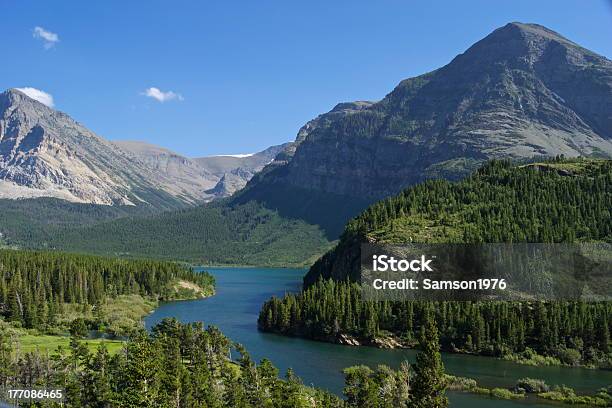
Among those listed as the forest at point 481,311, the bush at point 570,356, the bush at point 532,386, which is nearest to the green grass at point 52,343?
the forest at point 481,311

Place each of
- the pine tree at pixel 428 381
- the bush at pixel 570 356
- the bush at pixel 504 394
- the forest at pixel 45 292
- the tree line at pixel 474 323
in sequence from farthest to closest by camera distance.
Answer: the forest at pixel 45 292 < the tree line at pixel 474 323 < the bush at pixel 570 356 < the bush at pixel 504 394 < the pine tree at pixel 428 381

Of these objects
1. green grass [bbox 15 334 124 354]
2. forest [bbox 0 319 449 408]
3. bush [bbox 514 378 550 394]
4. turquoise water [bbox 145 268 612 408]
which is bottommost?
turquoise water [bbox 145 268 612 408]

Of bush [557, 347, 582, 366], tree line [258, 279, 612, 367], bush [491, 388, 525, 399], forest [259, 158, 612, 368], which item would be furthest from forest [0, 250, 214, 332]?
bush [557, 347, 582, 366]

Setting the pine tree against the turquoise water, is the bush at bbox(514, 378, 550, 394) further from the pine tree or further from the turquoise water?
the pine tree

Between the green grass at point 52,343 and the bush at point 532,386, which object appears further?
the green grass at point 52,343

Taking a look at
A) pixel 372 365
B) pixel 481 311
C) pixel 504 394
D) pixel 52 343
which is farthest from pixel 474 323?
pixel 52 343

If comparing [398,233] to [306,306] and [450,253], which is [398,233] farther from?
[306,306]

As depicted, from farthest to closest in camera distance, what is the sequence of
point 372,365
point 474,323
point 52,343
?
point 474,323, point 52,343, point 372,365

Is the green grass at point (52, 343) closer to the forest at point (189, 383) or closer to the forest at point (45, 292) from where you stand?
the forest at point (45, 292)

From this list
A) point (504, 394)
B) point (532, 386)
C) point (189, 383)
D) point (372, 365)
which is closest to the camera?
point (189, 383)

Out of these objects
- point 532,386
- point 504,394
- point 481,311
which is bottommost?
point 504,394

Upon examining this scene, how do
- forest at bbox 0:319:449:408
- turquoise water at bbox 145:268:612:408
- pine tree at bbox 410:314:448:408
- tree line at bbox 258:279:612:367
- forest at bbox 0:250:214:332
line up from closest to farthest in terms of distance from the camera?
pine tree at bbox 410:314:448:408
forest at bbox 0:319:449:408
turquoise water at bbox 145:268:612:408
tree line at bbox 258:279:612:367
forest at bbox 0:250:214:332

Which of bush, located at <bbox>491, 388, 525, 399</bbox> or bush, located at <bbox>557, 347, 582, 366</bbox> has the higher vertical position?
bush, located at <bbox>557, 347, 582, 366</bbox>

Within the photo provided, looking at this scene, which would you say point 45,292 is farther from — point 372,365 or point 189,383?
point 189,383
